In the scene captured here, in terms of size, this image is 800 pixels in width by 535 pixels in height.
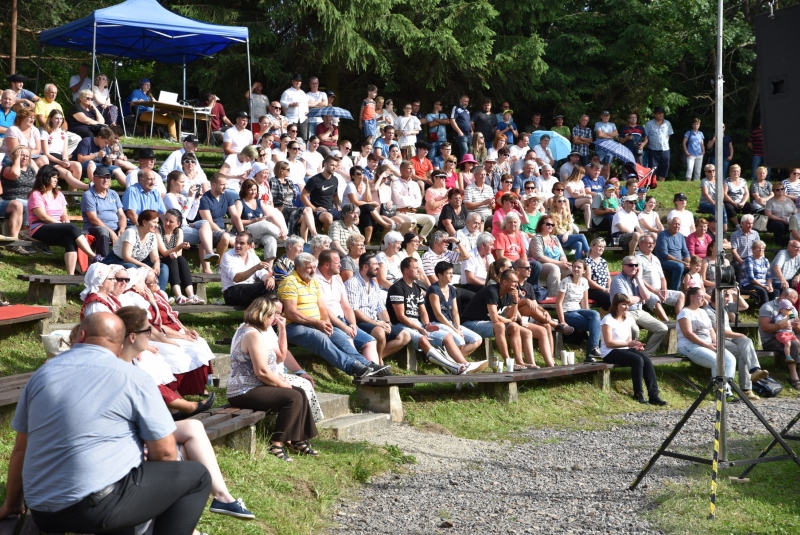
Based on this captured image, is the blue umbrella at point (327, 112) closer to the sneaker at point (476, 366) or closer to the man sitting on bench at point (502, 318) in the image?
the man sitting on bench at point (502, 318)

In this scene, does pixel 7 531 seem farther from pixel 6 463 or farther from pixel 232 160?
pixel 232 160

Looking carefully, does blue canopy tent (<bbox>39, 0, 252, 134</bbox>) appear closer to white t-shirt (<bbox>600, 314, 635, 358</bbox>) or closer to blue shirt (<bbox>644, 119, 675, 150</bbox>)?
blue shirt (<bbox>644, 119, 675, 150</bbox>)

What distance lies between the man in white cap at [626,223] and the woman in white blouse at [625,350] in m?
3.29

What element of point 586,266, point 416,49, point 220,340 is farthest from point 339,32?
point 220,340

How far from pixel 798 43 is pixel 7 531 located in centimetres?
518

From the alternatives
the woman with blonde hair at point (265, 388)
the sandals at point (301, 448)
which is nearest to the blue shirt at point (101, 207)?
the woman with blonde hair at point (265, 388)

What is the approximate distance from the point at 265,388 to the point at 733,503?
10.6 ft

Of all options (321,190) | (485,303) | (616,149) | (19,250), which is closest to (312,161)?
(321,190)

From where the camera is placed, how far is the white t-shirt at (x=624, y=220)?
14.8 metres

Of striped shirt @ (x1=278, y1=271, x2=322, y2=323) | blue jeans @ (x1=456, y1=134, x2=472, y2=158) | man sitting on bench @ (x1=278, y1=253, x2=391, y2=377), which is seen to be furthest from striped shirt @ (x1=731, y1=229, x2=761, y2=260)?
striped shirt @ (x1=278, y1=271, x2=322, y2=323)

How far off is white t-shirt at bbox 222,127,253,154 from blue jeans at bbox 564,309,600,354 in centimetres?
595

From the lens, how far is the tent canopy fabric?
51.5 ft

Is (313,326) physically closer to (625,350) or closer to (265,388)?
(265,388)

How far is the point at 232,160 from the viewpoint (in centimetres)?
1316
